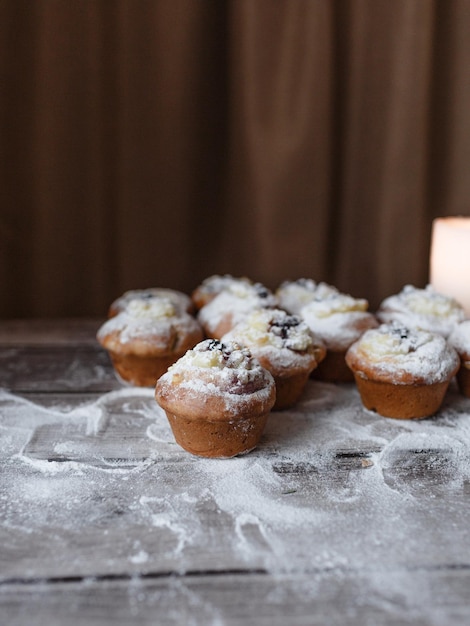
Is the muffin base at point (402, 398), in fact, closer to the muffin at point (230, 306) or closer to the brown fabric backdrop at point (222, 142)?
the muffin at point (230, 306)

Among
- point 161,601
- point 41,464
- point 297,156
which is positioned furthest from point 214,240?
point 161,601

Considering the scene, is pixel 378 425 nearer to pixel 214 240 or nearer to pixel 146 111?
pixel 214 240

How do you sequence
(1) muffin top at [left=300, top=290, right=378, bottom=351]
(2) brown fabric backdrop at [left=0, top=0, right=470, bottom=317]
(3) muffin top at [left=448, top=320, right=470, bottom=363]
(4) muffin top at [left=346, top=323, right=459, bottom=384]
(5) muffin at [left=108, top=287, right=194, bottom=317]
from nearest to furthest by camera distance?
(4) muffin top at [left=346, top=323, right=459, bottom=384] → (3) muffin top at [left=448, top=320, right=470, bottom=363] → (1) muffin top at [left=300, top=290, right=378, bottom=351] → (5) muffin at [left=108, top=287, right=194, bottom=317] → (2) brown fabric backdrop at [left=0, top=0, right=470, bottom=317]

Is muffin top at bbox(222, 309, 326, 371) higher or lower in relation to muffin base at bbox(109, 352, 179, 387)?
higher

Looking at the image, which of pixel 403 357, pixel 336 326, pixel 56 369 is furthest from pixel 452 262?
pixel 56 369

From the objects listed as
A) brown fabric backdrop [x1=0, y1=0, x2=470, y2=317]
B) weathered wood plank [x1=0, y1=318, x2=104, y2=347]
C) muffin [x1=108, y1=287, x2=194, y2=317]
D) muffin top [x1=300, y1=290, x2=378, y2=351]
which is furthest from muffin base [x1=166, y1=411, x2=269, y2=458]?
brown fabric backdrop [x1=0, y1=0, x2=470, y2=317]

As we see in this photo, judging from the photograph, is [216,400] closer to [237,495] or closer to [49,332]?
[237,495]

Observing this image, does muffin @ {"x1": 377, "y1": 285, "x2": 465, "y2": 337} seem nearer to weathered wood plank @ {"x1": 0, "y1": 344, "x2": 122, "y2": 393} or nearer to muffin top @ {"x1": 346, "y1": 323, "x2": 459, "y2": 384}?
muffin top @ {"x1": 346, "y1": 323, "x2": 459, "y2": 384}
